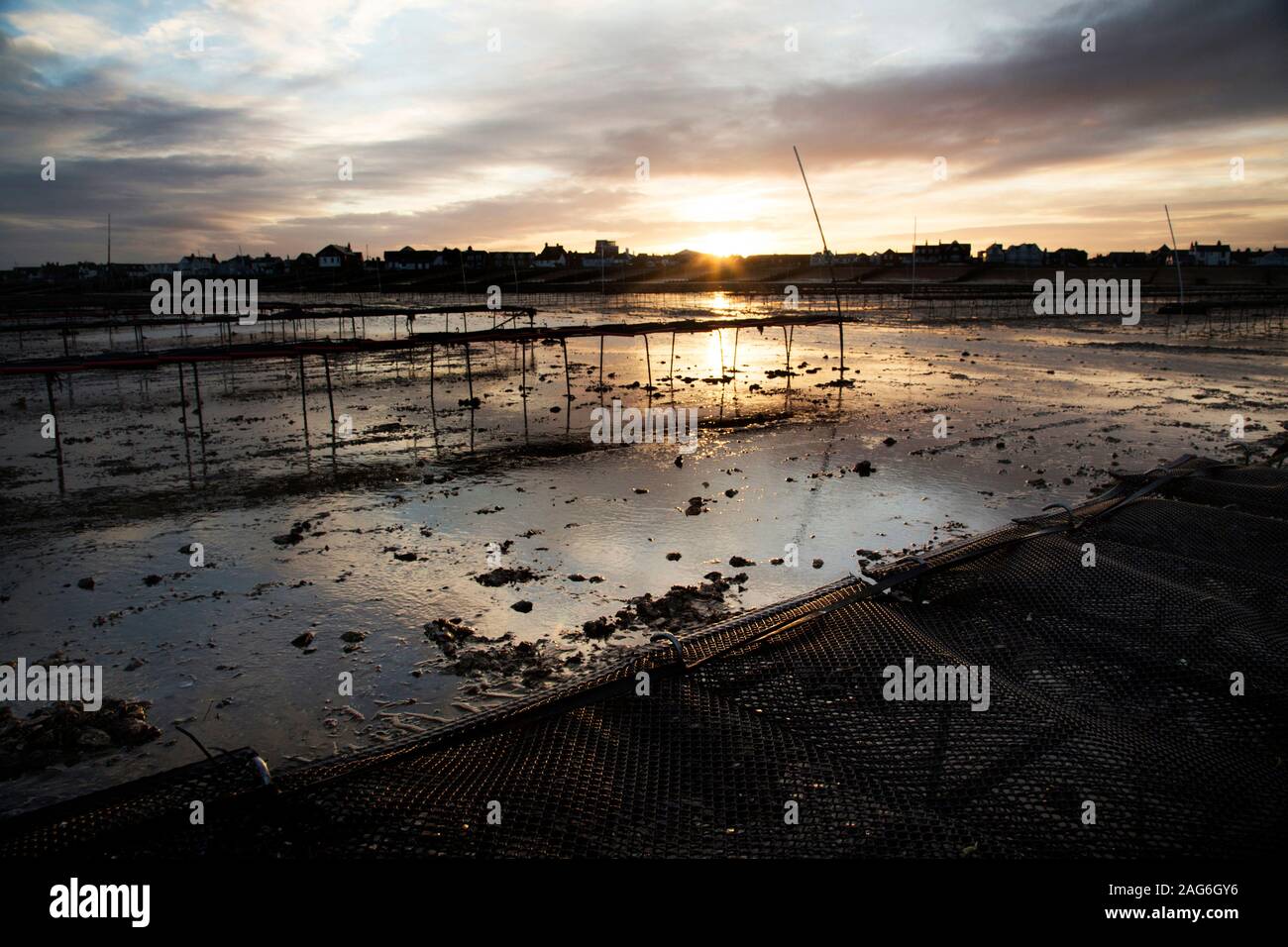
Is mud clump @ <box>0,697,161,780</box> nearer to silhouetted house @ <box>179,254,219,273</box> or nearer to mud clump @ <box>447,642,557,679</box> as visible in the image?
mud clump @ <box>447,642,557,679</box>

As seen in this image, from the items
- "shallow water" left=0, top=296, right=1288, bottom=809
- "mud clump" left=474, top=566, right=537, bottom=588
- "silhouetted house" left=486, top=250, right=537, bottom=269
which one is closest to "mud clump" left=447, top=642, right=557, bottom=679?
"shallow water" left=0, top=296, right=1288, bottom=809

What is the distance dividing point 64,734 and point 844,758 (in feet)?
17.2

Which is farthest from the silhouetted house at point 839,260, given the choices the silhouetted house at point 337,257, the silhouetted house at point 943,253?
the silhouetted house at point 337,257

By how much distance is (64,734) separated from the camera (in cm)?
506

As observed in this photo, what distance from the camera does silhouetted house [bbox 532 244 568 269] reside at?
126062 mm

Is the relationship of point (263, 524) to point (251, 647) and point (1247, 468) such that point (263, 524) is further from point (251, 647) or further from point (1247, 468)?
point (1247, 468)

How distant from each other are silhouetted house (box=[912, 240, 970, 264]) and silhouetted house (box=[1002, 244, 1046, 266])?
6.68 meters

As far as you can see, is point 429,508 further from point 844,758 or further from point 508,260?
point 508,260

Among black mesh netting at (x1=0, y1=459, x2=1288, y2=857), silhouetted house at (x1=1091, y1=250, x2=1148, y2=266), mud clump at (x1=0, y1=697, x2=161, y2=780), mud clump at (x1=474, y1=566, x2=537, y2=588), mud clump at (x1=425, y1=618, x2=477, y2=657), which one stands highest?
silhouetted house at (x1=1091, y1=250, x2=1148, y2=266)

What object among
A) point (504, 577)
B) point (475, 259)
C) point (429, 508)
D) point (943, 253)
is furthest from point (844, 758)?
point (943, 253)

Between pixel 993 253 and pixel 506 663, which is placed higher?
pixel 993 253

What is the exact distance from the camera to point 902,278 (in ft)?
342
